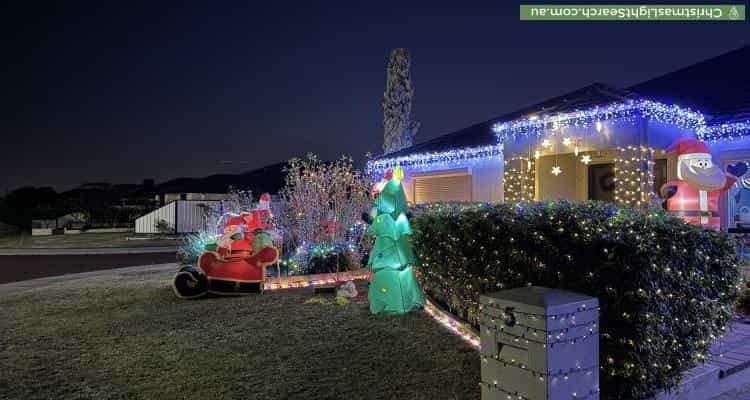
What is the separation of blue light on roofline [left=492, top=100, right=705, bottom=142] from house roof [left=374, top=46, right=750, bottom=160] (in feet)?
0.47

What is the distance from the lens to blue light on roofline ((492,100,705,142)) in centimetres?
800

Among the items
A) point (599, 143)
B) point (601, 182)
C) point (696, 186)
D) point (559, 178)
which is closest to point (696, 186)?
point (696, 186)

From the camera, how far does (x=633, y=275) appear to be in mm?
Result: 3283

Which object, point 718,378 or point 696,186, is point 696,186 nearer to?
point 696,186

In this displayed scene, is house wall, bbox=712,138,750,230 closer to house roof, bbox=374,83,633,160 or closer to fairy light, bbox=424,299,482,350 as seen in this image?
house roof, bbox=374,83,633,160

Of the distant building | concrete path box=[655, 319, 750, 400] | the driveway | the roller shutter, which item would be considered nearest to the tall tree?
the roller shutter

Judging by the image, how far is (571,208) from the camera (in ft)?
12.9

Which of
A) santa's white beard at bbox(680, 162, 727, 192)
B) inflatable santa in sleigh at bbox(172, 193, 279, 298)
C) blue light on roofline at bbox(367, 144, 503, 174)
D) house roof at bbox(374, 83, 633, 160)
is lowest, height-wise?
inflatable santa in sleigh at bbox(172, 193, 279, 298)

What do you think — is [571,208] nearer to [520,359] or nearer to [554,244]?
[554,244]

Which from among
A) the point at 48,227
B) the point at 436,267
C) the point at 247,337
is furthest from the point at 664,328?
the point at 48,227

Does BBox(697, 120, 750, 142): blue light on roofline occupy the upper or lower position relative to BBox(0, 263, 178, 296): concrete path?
upper

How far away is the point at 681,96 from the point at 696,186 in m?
5.47

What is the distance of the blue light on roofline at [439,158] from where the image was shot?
11509 millimetres

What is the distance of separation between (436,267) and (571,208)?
7.41ft
